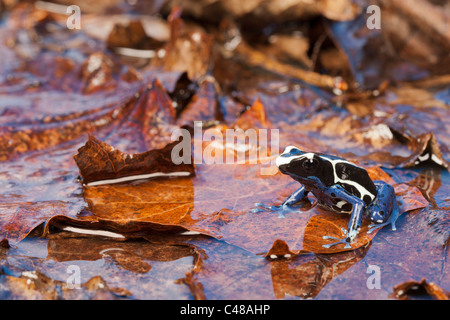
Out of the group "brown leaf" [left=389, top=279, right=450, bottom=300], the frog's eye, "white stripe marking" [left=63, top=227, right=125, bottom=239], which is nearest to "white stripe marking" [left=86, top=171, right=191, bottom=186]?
"white stripe marking" [left=63, top=227, right=125, bottom=239]

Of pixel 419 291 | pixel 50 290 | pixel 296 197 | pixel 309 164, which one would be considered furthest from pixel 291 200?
pixel 50 290

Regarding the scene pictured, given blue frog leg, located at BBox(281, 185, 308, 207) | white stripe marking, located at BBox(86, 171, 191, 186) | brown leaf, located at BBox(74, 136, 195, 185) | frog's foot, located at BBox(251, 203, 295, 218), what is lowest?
frog's foot, located at BBox(251, 203, 295, 218)

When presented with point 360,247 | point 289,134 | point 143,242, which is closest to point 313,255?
point 360,247

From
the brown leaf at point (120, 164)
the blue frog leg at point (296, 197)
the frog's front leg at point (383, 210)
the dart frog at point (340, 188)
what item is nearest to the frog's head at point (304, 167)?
the dart frog at point (340, 188)

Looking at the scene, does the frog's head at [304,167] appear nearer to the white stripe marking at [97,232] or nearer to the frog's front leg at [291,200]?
the frog's front leg at [291,200]

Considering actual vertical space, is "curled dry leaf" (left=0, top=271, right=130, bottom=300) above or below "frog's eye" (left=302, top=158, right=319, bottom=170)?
below

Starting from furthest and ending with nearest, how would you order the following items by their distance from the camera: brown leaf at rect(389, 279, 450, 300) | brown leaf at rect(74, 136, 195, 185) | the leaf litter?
brown leaf at rect(74, 136, 195, 185) → the leaf litter → brown leaf at rect(389, 279, 450, 300)

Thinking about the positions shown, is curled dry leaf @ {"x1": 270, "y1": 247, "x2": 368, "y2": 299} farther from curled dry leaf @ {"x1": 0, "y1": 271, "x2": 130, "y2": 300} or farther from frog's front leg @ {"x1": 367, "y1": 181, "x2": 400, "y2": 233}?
curled dry leaf @ {"x1": 0, "y1": 271, "x2": 130, "y2": 300}

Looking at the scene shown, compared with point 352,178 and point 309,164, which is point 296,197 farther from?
point 352,178
